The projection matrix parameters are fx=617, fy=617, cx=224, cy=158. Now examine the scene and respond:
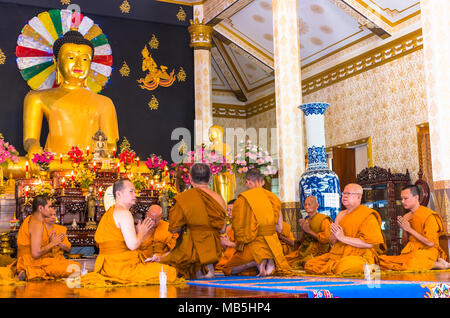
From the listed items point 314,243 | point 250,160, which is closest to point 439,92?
point 314,243

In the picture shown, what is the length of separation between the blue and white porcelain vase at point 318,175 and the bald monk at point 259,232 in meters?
1.28

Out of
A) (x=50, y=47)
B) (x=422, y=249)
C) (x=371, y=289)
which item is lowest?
(x=371, y=289)

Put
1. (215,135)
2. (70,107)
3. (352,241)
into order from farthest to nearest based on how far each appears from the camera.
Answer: (70,107) < (215,135) < (352,241)

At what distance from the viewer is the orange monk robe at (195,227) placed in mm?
5246

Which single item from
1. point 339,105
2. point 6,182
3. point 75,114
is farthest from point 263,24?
point 6,182

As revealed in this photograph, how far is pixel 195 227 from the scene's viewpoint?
17.3 feet

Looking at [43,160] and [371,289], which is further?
[43,160]

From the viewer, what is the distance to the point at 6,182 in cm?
905

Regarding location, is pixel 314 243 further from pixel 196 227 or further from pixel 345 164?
pixel 345 164

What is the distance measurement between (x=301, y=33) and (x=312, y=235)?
539 centimetres

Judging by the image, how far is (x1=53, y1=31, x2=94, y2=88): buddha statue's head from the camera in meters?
10.2

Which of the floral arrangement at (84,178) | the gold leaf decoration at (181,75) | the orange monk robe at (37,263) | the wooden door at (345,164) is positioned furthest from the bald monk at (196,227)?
the gold leaf decoration at (181,75)

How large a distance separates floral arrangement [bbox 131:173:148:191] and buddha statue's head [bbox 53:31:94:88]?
9.43 ft
